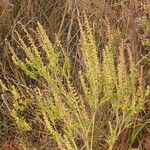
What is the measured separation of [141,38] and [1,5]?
0.88m

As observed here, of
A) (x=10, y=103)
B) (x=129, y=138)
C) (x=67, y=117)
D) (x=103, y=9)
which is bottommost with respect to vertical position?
(x=129, y=138)

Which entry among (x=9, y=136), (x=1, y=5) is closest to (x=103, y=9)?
(x=1, y=5)

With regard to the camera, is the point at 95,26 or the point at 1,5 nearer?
the point at 95,26

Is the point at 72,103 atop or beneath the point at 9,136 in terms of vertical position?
atop

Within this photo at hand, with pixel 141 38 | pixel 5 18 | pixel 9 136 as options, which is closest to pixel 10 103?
pixel 9 136

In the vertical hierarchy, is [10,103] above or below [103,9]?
below

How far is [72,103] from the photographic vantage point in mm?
1715

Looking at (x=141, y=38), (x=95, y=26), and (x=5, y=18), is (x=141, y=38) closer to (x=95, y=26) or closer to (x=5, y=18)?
(x=95, y=26)

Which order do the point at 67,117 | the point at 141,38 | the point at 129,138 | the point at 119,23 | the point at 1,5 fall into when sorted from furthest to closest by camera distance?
the point at 1,5 → the point at 119,23 → the point at 141,38 → the point at 129,138 → the point at 67,117

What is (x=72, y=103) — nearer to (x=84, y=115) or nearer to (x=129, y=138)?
(x=84, y=115)

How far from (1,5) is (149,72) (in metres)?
0.98

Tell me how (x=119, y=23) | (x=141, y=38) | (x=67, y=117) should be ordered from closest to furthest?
1. (x=67, y=117)
2. (x=141, y=38)
3. (x=119, y=23)

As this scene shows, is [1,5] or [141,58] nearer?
[141,58]

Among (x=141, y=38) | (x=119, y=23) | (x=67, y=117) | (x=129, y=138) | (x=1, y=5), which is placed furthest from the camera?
(x=1, y=5)
